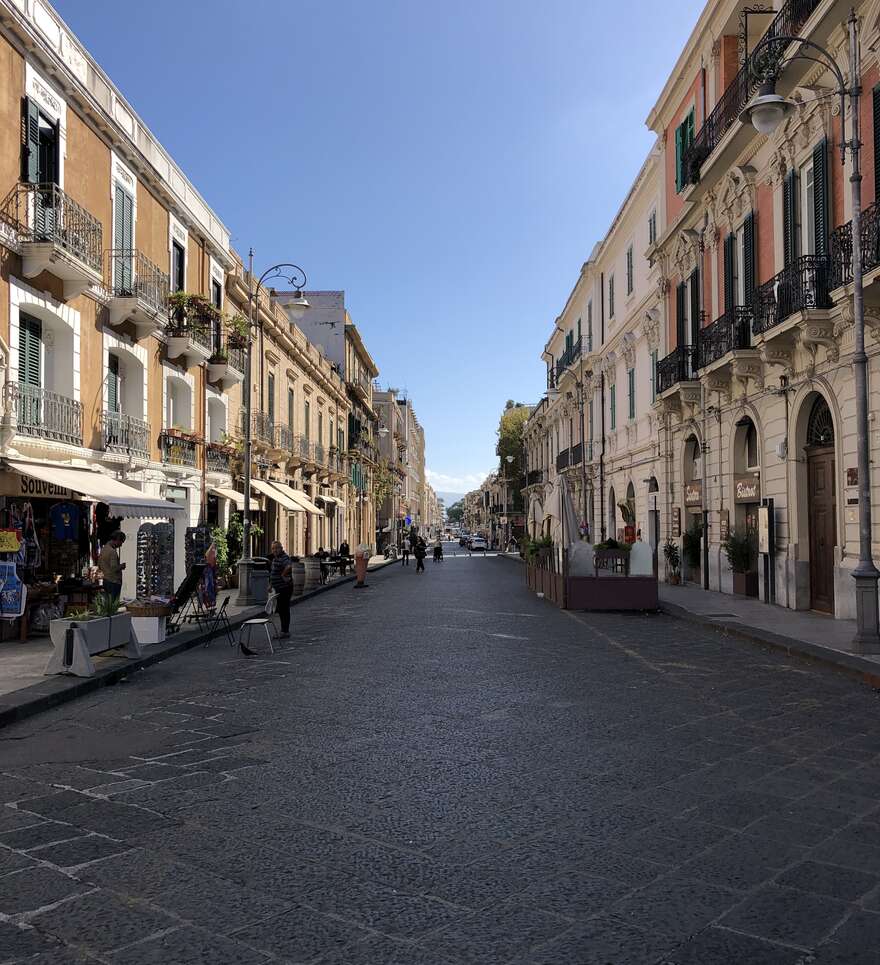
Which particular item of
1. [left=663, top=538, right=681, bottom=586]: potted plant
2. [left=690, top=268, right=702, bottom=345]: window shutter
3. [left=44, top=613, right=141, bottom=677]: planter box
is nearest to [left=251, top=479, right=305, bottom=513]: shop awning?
[left=663, top=538, right=681, bottom=586]: potted plant

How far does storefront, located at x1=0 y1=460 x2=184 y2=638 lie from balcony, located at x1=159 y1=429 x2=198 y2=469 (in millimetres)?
3891

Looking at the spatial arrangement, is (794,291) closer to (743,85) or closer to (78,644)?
(743,85)

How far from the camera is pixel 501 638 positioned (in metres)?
13.7

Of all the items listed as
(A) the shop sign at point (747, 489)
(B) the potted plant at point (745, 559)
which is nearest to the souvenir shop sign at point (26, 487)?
(B) the potted plant at point (745, 559)

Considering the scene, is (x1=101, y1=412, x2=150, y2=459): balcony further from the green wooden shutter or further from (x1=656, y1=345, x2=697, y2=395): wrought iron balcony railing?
(x1=656, y1=345, x2=697, y2=395): wrought iron balcony railing

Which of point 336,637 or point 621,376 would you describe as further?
point 621,376

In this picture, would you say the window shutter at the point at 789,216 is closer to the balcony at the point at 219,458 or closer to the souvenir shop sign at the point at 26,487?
the souvenir shop sign at the point at 26,487

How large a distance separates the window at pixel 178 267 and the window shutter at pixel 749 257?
1300cm

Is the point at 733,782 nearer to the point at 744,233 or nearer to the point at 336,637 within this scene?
the point at 336,637

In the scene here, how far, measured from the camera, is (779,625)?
14555 millimetres

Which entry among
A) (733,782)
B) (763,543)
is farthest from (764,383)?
(733,782)

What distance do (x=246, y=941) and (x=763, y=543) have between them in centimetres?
1697

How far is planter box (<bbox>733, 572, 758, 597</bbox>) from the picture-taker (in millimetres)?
20156

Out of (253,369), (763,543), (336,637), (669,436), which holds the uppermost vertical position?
(253,369)
